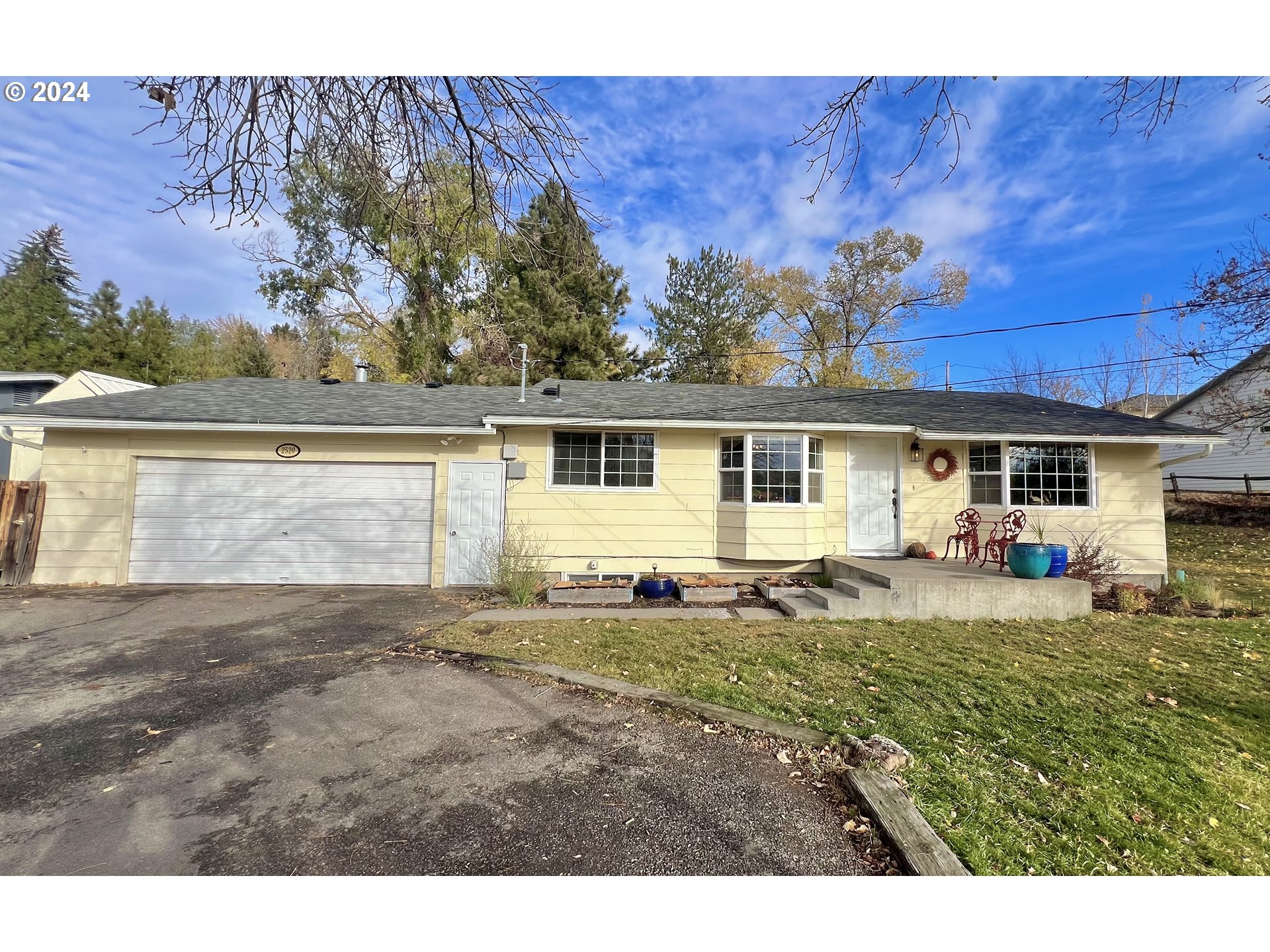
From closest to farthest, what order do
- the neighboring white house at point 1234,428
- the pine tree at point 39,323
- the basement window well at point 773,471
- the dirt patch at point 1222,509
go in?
the basement window well at point 773,471 < the dirt patch at point 1222,509 < the neighboring white house at point 1234,428 < the pine tree at point 39,323

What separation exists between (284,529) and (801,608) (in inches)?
325

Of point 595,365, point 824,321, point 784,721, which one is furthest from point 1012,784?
point 824,321

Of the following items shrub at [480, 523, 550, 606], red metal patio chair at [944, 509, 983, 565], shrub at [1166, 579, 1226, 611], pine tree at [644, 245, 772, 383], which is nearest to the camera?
shrub at [1166, 579, 1226, 611]

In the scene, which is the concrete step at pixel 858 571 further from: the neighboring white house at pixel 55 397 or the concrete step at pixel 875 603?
the neighboring white house at pixel 55 397

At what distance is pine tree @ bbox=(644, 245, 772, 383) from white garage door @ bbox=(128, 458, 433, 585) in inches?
607

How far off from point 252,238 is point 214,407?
737 centimetres

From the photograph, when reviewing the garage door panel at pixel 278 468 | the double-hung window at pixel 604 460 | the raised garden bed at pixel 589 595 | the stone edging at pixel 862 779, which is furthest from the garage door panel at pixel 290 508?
the stone edging at pixel 862 779

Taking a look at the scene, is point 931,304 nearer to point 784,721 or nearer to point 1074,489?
point 1074,489

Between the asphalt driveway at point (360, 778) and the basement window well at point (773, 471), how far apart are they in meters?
5.43

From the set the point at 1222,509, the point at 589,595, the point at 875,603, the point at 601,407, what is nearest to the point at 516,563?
the point at 589,595

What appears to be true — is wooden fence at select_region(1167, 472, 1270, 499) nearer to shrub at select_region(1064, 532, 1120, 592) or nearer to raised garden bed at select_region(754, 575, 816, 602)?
shrub at select_region(1064, 532, 1120, 592)

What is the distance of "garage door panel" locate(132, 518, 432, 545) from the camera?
8.19 meters

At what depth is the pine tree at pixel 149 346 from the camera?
20984 mm

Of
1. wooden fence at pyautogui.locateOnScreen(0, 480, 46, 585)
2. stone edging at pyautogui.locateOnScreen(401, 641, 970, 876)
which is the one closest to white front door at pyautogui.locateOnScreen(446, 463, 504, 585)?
stone edging at pyautogui.locateOnScreen(401, 641, 970, 876)
